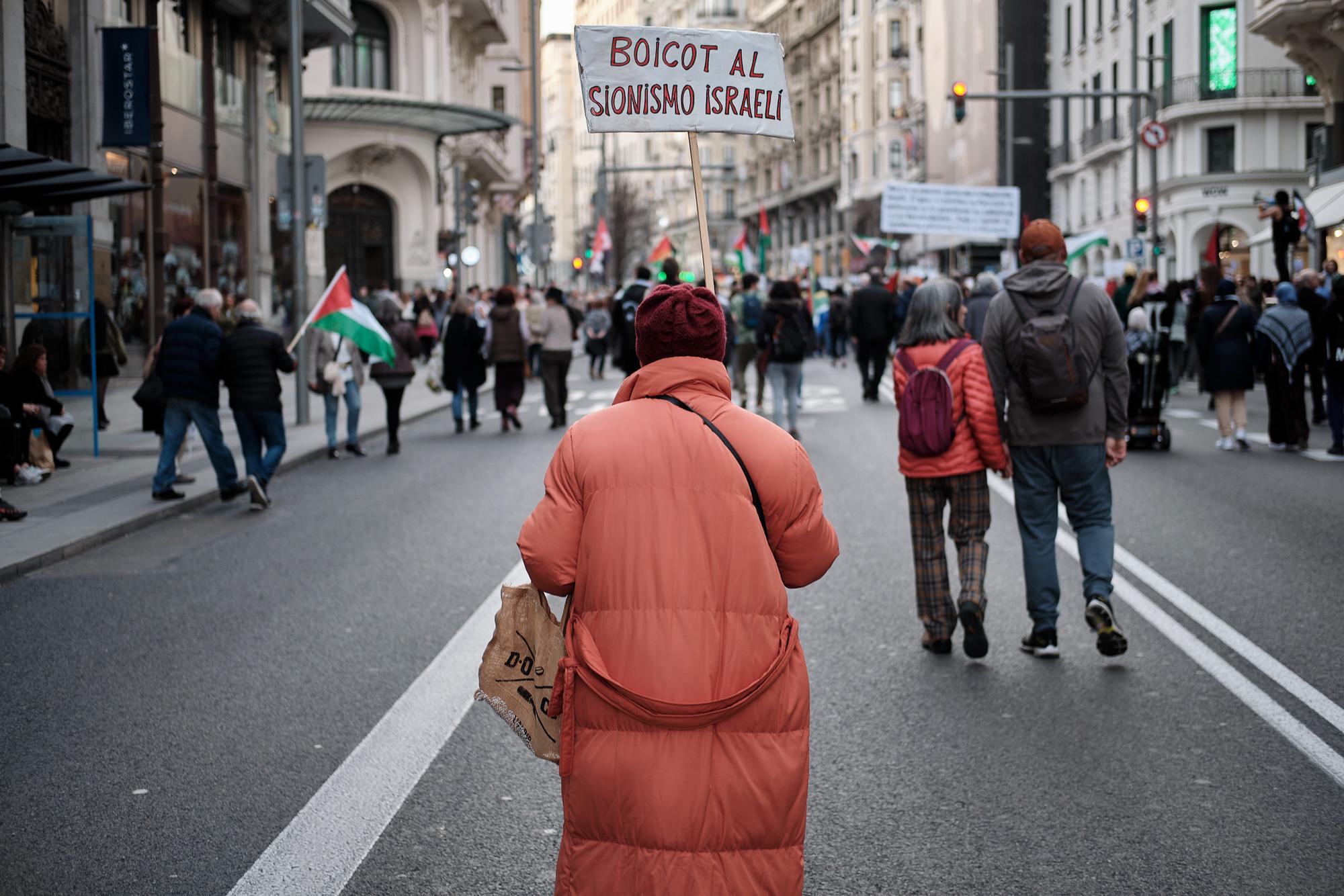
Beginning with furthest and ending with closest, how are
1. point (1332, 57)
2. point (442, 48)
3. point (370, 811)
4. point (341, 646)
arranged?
point (442, 48) → point (1332, 57) → point (341, 646) → point (370, 811)

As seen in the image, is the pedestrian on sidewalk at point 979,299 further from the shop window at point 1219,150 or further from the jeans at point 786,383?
the shop window at point 1219,150

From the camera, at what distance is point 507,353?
1997 centimetres

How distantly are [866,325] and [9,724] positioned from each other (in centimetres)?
1862

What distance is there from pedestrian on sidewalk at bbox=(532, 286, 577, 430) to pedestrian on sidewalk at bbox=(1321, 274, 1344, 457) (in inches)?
348

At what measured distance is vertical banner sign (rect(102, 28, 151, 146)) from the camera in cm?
2009

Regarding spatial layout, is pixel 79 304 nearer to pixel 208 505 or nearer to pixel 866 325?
pixel 208 505

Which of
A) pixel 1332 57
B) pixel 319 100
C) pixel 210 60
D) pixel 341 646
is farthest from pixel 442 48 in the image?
pixel 341 646

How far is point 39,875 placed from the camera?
14.9 ft

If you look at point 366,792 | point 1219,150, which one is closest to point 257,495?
point 366,792

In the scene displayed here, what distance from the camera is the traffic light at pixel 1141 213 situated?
3334 cm

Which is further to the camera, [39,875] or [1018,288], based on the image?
[1018,288]

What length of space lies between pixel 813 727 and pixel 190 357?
837 centimetres

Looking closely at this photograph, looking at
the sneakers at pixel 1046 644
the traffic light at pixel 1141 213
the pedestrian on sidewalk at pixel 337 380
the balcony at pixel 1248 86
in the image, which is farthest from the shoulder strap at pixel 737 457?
the balcony at pixel 1248 86

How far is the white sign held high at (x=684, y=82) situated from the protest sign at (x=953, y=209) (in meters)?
17.7
